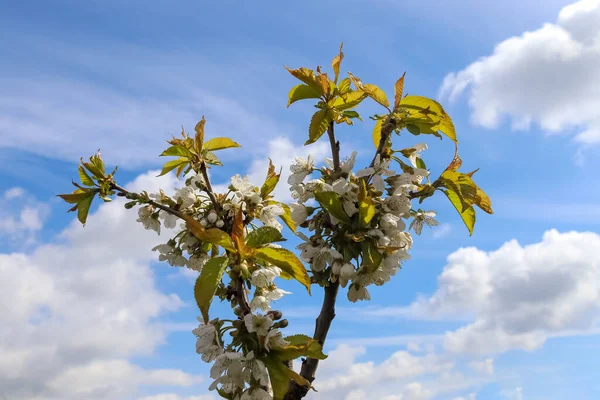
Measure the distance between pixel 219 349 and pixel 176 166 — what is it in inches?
41.1

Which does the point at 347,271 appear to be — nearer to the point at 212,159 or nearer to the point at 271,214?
the point at 271,214

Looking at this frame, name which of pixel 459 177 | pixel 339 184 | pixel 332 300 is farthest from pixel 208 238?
pixel 459 177

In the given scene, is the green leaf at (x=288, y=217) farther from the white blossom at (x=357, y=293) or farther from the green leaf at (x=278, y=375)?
the green leaf at (x=278, y=375)

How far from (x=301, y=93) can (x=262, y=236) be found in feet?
2.27

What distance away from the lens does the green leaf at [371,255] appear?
2.57 meters

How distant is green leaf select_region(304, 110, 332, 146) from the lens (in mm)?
2674

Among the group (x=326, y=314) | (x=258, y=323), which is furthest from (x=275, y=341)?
(x=326, y=314)

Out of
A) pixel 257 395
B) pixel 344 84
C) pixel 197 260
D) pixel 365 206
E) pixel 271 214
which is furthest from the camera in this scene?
pixel 197 260

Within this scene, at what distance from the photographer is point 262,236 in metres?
2.41

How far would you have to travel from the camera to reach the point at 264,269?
2586 mm

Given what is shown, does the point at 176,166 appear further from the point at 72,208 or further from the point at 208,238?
the point at 208,238

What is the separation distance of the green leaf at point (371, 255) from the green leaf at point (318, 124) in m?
0.52

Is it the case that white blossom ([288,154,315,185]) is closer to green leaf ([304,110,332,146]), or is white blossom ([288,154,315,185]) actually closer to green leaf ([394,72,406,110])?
green leaf ([304,110,332,146])

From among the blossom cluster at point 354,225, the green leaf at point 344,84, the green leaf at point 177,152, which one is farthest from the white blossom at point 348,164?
the green leaf at point 177,152
